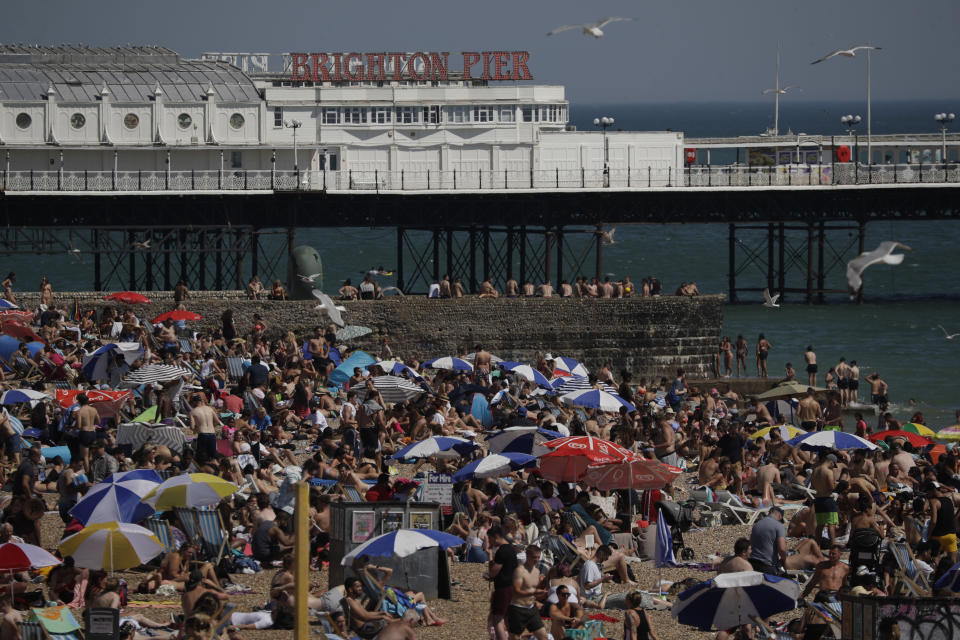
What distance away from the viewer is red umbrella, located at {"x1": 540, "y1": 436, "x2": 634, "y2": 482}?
17.6m

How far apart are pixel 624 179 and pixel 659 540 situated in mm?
32197

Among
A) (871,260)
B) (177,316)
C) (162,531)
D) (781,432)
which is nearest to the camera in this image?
(871,260)

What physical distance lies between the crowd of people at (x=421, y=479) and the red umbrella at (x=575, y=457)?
7.0 inches

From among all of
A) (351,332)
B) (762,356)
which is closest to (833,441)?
(351,332)

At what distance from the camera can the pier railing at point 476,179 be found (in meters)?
44.3

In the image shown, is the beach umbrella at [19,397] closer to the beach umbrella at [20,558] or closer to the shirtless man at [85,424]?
the shirtless man at [85,424]

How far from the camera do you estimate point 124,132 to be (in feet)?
155

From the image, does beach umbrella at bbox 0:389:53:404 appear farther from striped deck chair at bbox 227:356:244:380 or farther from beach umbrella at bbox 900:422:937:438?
beach umbrella at bbox 900:422:937:438

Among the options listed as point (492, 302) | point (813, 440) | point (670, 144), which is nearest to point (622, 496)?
point (813, 440)

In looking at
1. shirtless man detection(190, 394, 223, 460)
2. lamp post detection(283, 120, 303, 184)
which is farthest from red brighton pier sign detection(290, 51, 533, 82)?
shirtless man detection(190, 394, 223, 460)

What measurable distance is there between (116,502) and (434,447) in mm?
4770

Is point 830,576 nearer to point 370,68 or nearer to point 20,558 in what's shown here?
point 20,558

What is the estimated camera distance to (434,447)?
18672 mm

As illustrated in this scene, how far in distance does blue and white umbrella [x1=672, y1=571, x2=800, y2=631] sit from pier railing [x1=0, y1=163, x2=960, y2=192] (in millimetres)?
32702
